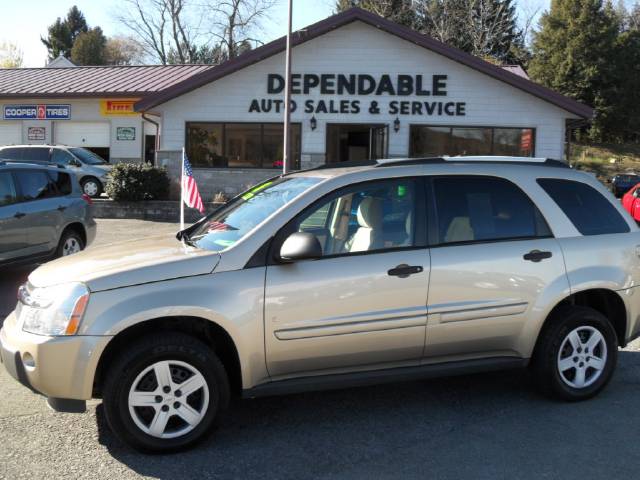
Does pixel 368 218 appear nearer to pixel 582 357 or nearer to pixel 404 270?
pixel 404 270

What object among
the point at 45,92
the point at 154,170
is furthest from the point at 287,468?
the point at 45,92

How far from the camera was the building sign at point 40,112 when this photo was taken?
A: 27422mm

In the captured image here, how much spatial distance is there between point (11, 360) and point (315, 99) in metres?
17.2

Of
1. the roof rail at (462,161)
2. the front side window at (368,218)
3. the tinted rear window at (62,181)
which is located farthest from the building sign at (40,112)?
the front side window at (368,218)

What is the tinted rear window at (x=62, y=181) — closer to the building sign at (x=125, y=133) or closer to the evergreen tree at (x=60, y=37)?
the building sign at (x=125, y=133)

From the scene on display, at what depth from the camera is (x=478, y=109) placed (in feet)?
64.4

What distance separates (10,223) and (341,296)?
589cm

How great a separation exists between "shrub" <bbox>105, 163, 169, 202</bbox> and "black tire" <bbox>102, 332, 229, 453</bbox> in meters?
15.1

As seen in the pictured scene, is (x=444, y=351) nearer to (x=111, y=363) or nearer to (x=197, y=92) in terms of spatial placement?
(x=111, y=363)

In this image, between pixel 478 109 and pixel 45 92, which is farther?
pixel 45 92

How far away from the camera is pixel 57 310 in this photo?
11.8 feet

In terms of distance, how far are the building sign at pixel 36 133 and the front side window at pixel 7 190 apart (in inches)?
828

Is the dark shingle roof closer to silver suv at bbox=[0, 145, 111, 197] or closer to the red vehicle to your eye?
silver suv at bbox=[0, 145, 111, 197]

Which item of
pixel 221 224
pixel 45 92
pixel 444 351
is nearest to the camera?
pixel 444 351
